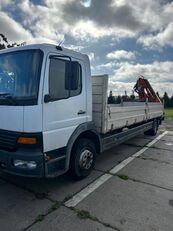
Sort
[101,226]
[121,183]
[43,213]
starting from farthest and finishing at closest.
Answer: [121,183], [43,213], [101,226]

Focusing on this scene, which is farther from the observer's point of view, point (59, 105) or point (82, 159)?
point (82, 159)

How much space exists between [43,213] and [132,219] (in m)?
1.28

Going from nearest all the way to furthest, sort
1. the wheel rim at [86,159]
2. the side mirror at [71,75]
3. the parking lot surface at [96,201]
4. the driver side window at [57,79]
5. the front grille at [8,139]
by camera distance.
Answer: the parking lot surface at [96,201], the front grille at [8,139], the driver side window at [57,79], the side mirror at [71,75], the wheel rim at [86,159]

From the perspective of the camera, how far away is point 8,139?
3.21 m

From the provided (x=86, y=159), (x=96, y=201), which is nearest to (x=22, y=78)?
(x=86, y=159)

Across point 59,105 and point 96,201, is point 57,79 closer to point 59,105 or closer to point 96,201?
point 59,105

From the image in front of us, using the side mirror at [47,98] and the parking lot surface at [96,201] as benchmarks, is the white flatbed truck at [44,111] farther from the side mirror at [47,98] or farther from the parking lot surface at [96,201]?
the parking lot surface at [96,201]

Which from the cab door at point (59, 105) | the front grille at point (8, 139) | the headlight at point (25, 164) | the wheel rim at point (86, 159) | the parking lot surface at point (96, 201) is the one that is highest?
the cab door at point (59, 105)

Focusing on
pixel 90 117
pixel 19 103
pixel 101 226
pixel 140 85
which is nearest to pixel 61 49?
pixel 19 103

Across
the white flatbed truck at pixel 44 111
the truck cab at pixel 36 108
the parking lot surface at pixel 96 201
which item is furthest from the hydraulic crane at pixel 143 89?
the truck cab at pixel 36 108

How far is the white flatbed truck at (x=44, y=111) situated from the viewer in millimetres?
3061

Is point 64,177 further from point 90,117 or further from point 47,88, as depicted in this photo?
point 47,88

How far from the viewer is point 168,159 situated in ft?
19.2

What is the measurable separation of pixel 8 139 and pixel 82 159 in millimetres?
1507
